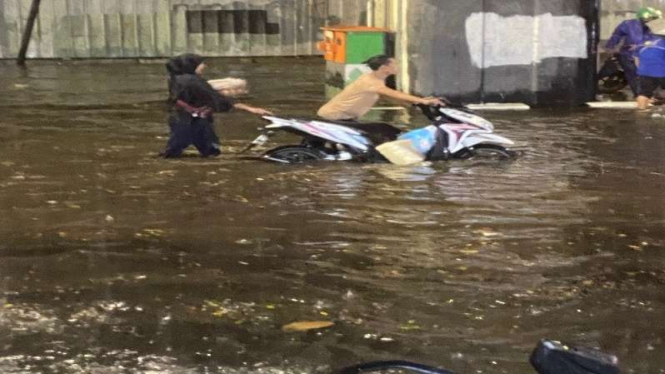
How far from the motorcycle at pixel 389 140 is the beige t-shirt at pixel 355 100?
217mm

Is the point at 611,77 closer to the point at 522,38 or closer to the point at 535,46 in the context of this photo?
the point at 535,46

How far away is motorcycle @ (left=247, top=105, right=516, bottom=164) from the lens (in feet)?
32.9

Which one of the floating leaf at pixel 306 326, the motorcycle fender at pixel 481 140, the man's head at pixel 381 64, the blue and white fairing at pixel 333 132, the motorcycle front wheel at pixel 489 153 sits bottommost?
the floating leaf at pixel 306 326

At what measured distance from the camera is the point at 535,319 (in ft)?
18.1

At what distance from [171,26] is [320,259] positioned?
19730 millimetres

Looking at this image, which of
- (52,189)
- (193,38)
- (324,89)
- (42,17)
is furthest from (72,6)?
(52,189)

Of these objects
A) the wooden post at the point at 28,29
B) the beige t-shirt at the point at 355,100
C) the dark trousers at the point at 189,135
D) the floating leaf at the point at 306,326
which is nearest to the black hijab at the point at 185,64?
the dark trousers at the point at 189,135

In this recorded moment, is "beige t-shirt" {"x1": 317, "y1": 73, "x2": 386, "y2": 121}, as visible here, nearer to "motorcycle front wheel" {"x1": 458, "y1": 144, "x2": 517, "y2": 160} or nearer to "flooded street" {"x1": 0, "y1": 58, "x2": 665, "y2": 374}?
"flooded street" {"x1": 0, "y1": 58, "x2": 665, "y2": 374}

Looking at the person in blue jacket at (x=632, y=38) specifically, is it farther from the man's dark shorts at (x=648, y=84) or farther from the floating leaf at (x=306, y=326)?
the floating leaf at (x=306, y=326)

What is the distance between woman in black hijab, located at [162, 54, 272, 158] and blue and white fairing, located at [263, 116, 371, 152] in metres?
0.33

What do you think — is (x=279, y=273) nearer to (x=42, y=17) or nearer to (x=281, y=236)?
(x=281, y=236)

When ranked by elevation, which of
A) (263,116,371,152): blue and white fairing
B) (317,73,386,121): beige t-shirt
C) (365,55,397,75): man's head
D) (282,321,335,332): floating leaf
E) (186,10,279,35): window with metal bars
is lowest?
(282,321,335,332): floating leaf

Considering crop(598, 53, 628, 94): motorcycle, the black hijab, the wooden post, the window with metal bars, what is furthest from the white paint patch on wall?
the wooden post

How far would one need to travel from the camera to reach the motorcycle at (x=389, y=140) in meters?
10.0
